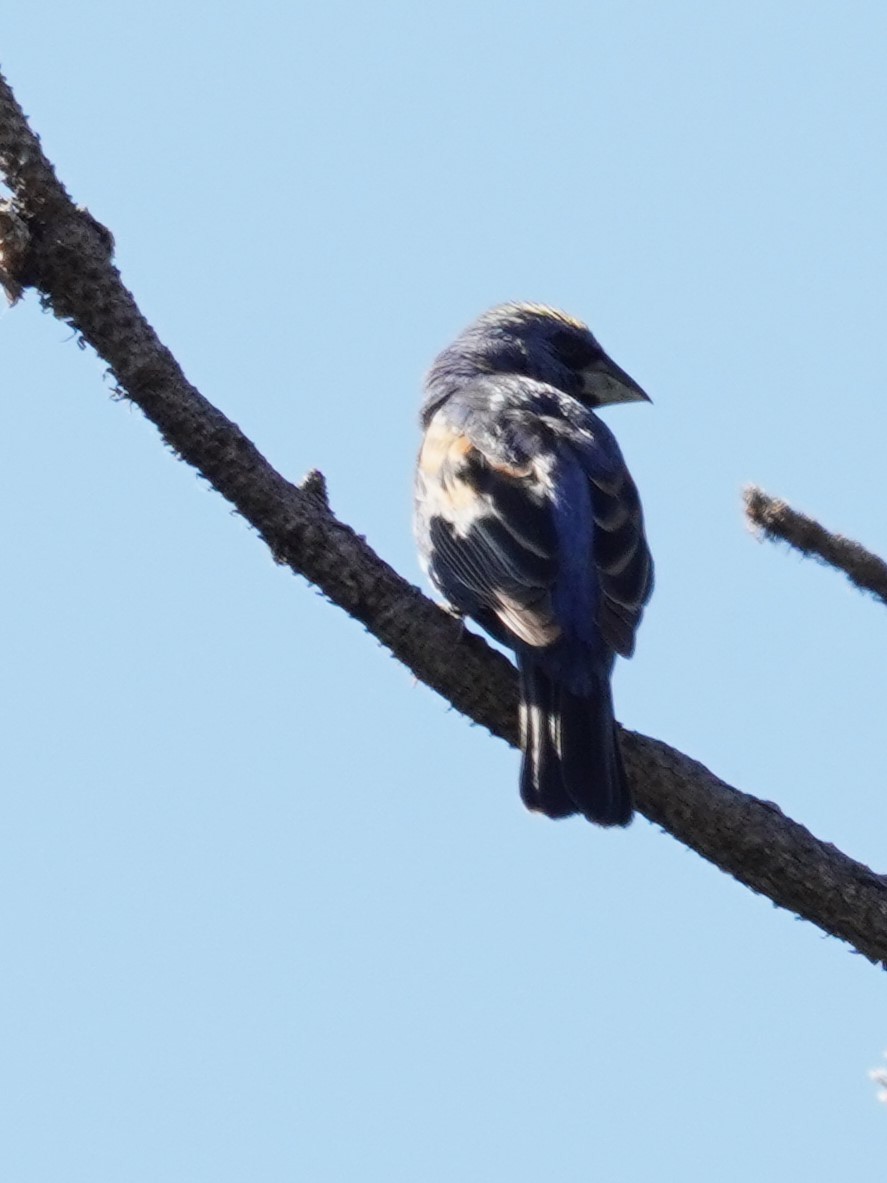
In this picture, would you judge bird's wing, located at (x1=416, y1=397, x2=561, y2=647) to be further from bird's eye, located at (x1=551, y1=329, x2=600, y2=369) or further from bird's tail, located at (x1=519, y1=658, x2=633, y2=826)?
bird's eye, located at (x1=551, y1=329, x2=600, y2=369)

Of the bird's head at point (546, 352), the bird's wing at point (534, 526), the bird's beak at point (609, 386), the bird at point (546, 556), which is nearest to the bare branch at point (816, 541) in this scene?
the bird at point (546, 556)

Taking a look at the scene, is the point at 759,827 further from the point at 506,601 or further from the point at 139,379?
the point at 139,379

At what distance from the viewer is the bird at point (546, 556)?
5.69 m

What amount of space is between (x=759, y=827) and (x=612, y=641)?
3.67ft

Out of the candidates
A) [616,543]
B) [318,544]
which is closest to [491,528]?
[616,543]

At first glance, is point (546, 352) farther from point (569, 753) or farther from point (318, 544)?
point (318, 544)

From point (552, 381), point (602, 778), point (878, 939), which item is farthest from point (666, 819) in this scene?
point (552, 381)

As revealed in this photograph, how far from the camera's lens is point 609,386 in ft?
28.5

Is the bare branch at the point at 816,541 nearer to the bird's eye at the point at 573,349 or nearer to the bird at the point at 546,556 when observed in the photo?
the bird at the point at 546,556

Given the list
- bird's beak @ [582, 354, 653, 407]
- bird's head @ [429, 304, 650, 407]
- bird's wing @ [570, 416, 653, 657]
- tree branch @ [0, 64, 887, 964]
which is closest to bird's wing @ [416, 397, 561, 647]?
bird's wing @ [570, 416, 653, 657]

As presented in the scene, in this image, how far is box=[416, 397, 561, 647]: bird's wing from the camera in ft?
19.8

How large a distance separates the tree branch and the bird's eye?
351 cm

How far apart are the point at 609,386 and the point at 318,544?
12.2 ft

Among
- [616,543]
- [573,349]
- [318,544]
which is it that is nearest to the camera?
[318,544]
